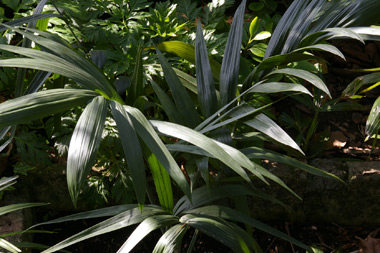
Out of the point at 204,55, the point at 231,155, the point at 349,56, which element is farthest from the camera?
the point at 349,56

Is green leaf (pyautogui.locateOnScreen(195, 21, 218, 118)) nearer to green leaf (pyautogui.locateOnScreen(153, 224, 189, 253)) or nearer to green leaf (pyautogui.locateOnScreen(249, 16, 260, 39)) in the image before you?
green leaf (pyautogui.locateOnScreen(153, 224, 189, 253))

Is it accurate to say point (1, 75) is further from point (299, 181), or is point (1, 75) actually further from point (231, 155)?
point (299, 181)

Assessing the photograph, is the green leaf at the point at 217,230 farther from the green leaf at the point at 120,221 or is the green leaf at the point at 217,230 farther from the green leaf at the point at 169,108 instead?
the green leaf at the point at 169,108

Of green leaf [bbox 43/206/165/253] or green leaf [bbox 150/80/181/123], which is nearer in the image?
green leaf [bbox 43/206/165/253]

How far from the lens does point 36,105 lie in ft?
3.11

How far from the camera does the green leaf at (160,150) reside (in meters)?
0.97

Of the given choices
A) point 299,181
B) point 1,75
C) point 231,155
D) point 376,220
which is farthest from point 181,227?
point 376,220

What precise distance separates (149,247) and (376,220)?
917 mm

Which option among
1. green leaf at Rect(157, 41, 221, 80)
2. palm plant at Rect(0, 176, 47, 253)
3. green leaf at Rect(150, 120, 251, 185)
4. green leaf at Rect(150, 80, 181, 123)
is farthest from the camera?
green leaf at Rect(157, 41, 221, 80)

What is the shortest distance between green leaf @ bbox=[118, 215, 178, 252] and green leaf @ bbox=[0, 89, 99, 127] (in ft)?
1.10

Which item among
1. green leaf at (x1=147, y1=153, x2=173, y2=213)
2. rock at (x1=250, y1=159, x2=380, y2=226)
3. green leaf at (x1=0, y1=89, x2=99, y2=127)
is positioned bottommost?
rock at (x1=250, y1=159, x2=380, y2=226)

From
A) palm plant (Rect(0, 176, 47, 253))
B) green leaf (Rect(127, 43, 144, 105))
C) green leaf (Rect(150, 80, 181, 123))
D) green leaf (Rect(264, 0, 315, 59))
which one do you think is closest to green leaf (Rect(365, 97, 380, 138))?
green leaf (Rect(264, 0, 315, 59))

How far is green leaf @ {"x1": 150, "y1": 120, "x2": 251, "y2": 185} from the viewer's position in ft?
3.26

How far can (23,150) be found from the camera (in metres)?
1.73
